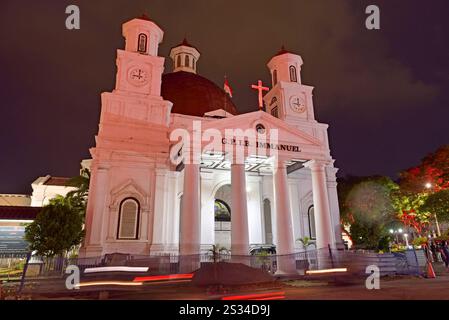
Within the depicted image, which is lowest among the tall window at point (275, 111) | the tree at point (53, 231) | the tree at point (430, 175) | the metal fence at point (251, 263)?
the metal fence at point (251, 263)

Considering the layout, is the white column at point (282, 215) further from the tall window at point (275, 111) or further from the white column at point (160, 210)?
the tall window at point (275, 111)

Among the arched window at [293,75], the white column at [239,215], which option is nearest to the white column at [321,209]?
the white column at [239,215]

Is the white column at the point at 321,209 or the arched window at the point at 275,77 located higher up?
the arched window at the point at 275,77

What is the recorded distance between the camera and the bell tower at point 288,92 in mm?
29656

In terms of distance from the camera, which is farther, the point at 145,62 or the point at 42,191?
the point at 42,191

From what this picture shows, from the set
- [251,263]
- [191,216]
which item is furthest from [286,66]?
[251,263]

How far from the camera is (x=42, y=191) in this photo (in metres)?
42.6

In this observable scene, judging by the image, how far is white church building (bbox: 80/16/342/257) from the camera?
65.5ft

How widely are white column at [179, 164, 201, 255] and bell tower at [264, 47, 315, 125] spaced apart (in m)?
13.3

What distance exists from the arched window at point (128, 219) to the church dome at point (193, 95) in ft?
35.4

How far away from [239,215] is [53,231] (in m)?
11.5
